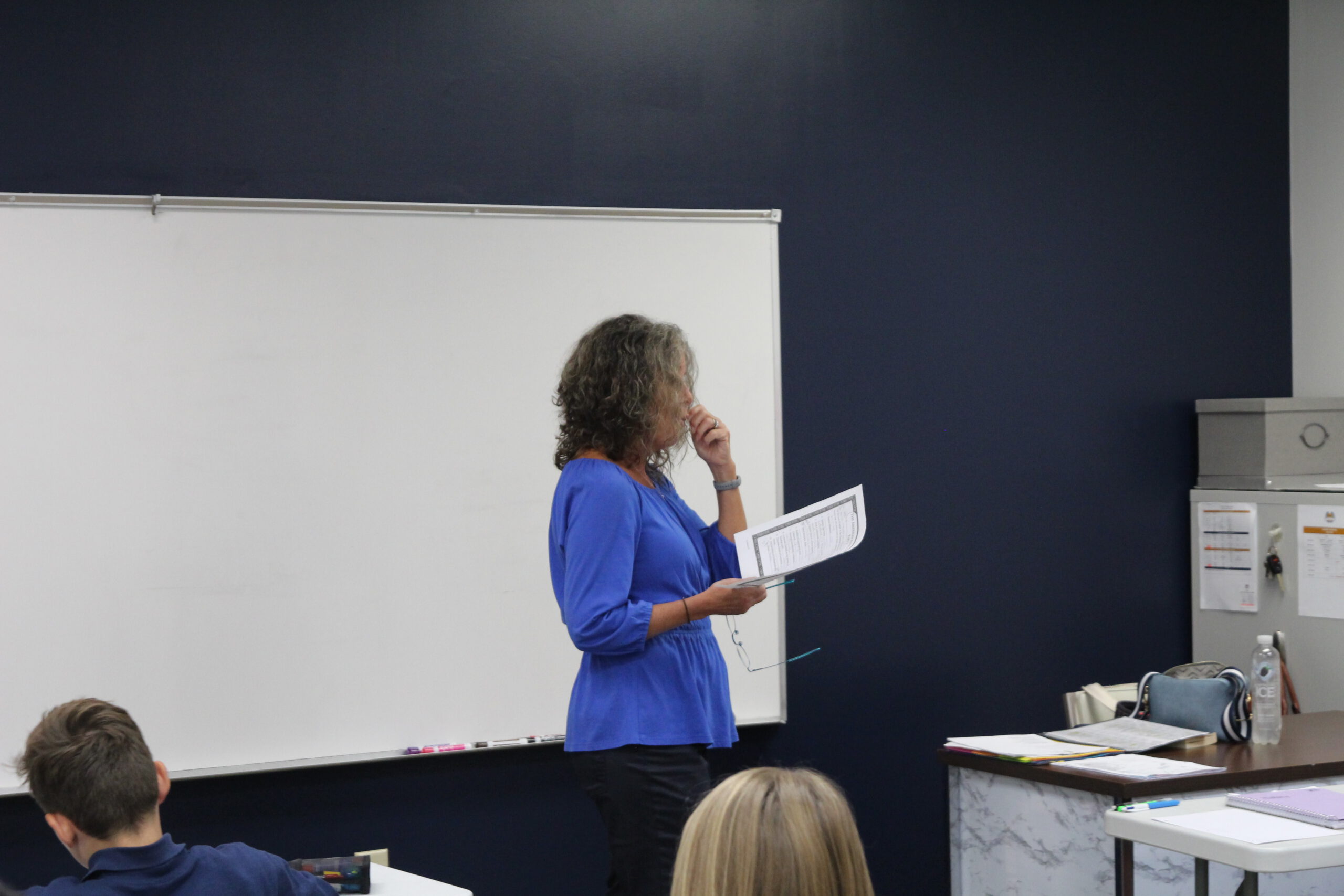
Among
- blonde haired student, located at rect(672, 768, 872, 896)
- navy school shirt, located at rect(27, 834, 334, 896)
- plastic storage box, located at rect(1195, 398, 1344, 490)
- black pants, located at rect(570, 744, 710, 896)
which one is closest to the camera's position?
blonde haired student, located at rect(672, 768, 872, 896)

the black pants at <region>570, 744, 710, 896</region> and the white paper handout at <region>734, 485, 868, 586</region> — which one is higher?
the white paper handout at <region>734, 485, 868, 586</region>

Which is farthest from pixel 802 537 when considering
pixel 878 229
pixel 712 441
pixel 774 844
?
pixel 878 229

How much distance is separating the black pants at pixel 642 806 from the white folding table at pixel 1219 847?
2.61ft

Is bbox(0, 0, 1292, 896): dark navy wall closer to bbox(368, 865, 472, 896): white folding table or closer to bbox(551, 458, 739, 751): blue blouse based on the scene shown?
bbox(368, 865, 472, 896): white folding table

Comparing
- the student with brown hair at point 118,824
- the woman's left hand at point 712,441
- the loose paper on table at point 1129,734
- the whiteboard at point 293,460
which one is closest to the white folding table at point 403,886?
the student with brown hair at point 118,824

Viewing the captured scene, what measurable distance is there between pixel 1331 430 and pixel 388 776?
3.11 metres

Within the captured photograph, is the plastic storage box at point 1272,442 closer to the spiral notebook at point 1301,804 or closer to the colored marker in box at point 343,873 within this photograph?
the spiral notebook at point 1301,804

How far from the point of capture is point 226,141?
10.3 feet

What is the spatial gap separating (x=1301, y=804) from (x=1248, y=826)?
157 millimetres

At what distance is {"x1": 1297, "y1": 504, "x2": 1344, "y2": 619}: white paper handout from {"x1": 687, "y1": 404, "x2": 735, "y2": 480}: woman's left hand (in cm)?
221

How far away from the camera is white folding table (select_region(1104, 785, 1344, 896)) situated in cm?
196

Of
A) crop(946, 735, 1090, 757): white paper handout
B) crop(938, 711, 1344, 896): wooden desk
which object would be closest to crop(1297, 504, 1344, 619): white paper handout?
crop(938, 711, 1344, 896): wooden desk

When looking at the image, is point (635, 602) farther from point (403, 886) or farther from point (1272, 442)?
point (1272, 442)

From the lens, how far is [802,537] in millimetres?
2227
